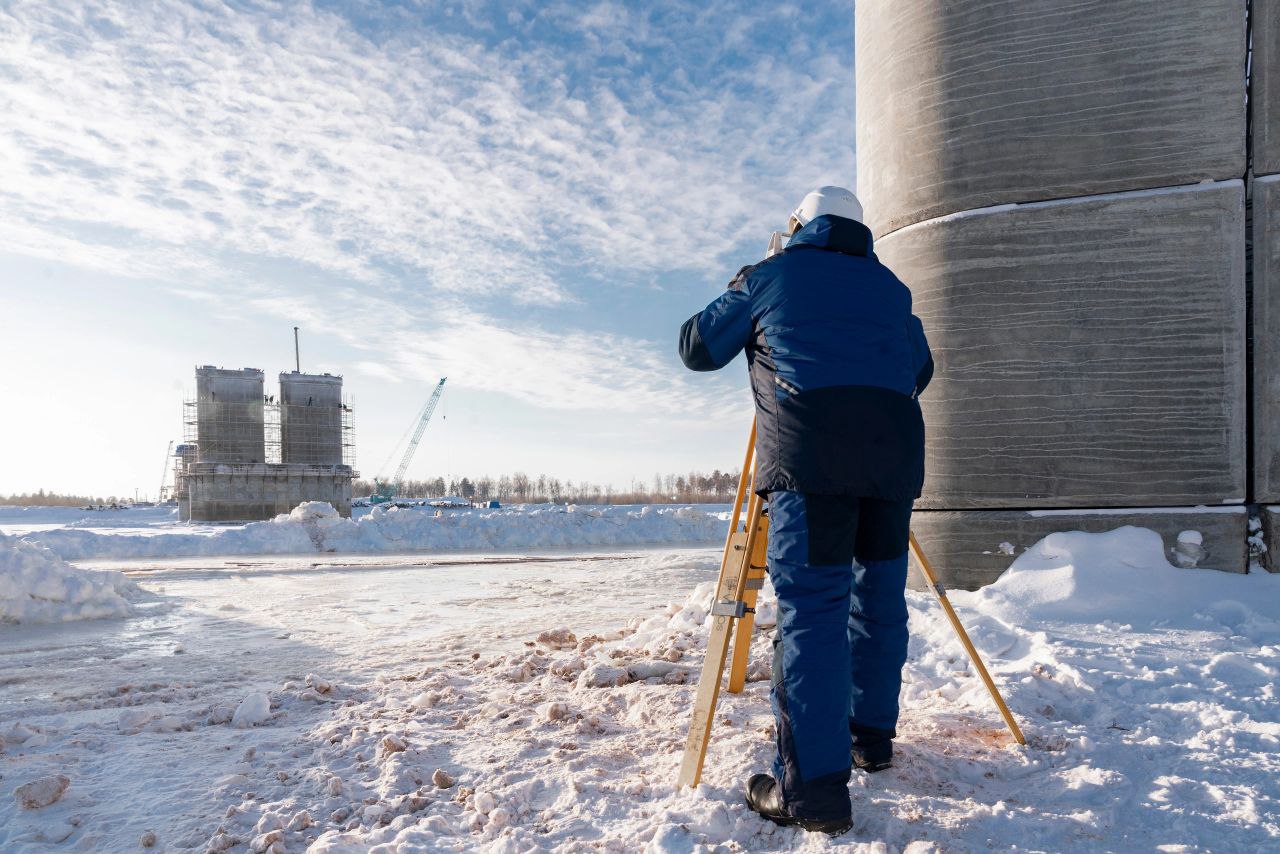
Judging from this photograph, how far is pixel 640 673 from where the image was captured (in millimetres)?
3994

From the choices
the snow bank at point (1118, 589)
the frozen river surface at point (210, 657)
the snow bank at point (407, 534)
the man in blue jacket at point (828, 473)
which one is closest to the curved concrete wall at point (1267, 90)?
the snow bank at point (1118, 589)

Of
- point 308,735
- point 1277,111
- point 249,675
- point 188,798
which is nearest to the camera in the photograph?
point 188,798

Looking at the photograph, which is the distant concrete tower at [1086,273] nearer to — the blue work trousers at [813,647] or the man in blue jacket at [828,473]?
the man in blue jacket at [828,473]

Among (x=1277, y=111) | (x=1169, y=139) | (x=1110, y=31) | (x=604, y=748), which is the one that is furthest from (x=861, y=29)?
(x=604, y=748)

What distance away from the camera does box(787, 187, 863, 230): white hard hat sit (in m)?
2.80

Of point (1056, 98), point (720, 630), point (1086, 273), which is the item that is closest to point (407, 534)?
point (1086, 273)

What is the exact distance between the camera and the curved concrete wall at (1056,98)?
457cm

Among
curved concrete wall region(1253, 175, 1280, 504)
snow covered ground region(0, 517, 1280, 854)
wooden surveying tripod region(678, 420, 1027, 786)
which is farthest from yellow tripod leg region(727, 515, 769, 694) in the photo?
curved concrete wall region(1253, 175, 1280, 504)

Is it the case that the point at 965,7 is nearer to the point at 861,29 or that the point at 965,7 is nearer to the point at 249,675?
the point at 861,29

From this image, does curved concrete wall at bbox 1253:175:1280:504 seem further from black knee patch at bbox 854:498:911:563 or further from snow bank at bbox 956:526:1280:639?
black knee patch at bbox 854:498:911:563

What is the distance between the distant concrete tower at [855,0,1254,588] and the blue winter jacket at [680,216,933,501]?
8.24 feet

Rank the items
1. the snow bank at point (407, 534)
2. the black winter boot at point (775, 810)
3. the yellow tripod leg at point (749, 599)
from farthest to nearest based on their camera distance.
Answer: the snow bank at point (407, 534)
the yellow tripod leg at point (749, 599)
the black winter boot at point (775, 810)

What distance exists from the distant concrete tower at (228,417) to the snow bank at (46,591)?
114 feet

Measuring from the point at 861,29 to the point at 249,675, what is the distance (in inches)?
246
